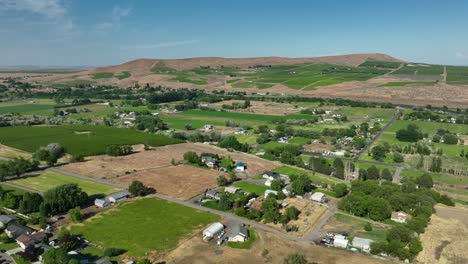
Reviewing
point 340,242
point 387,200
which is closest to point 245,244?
point 340,242

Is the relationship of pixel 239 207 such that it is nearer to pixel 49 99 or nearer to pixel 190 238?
pixel 190 238

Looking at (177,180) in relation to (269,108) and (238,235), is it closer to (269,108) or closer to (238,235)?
(238,235)

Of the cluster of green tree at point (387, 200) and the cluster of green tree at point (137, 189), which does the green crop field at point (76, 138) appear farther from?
the cluster of green tree at point (387, 200)

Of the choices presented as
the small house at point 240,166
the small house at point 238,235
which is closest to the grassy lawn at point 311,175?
the small house at point 240,166

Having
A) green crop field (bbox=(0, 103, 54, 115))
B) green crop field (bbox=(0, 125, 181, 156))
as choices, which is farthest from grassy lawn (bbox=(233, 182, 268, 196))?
green crop field (bbox=(0, 103, 54, 115))

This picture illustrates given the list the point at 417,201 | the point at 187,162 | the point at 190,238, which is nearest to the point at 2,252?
the point at 190,238
